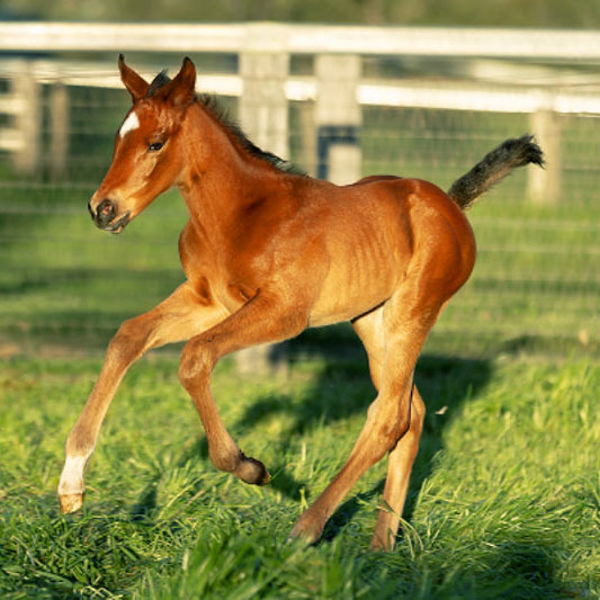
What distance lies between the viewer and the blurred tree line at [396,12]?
32906 mm

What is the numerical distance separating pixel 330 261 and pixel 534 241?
5754mm

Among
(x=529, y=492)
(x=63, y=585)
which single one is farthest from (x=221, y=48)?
(x=63, y=585)

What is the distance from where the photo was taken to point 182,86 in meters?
3.24

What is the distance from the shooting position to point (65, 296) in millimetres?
7680

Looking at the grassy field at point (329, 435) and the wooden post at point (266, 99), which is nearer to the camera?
the grassy field at point (329, 435)

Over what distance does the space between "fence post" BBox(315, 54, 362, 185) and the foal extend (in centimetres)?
225

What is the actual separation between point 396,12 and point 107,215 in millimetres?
34660

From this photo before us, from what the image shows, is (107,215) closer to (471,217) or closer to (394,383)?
(394,383)

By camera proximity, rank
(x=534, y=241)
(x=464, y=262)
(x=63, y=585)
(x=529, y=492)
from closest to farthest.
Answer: (x=63, y=585), (x=464, y=262), (x=529, y=492), (x=534, y=241)

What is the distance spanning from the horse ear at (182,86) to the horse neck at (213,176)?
0.07 meters

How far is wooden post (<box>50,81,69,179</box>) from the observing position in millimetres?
6707

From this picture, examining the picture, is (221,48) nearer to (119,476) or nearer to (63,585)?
(119,476)

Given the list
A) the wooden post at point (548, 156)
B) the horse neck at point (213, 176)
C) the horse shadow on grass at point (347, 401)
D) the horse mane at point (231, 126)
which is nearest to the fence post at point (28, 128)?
the horse shadow on grass at point (347, 401)

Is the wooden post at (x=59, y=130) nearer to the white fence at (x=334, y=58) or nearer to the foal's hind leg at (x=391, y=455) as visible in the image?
the white fence at (x=334, y=58)
